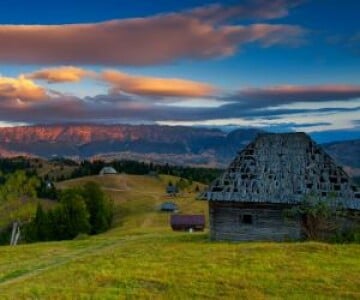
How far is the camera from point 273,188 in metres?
36.4

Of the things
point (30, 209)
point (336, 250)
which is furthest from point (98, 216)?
point (336, 250)

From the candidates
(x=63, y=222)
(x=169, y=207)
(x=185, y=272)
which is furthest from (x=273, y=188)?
(x=169, y=207)

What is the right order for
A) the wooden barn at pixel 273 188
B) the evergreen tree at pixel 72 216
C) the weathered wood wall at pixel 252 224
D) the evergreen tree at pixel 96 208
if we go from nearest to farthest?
the wooden barn at pixel 273 188 < the weathered wood wall at pixel 252 224 < the evergreen tree at pixel 72 216 < the evergreen tree at pixel 96 208

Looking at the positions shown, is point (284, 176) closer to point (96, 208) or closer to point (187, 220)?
point (187, 220)

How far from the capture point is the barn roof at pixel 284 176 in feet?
117

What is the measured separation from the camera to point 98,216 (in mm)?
101938

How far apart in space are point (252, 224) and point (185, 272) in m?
13.5

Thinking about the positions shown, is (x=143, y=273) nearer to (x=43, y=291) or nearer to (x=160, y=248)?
(x=43, y=291)

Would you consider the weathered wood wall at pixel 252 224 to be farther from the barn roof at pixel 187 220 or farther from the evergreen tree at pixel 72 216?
the evergreen tree at pixel 72 216

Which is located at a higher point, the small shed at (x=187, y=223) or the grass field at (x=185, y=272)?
the grass field at (x=185, y=272)

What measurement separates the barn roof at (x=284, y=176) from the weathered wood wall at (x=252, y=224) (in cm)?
94

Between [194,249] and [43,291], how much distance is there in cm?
1240

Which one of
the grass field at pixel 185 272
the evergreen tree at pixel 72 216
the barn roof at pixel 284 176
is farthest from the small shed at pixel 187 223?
the grass field at pixel 185 272

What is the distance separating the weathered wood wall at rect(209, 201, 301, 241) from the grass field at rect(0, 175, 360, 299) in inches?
92.5
